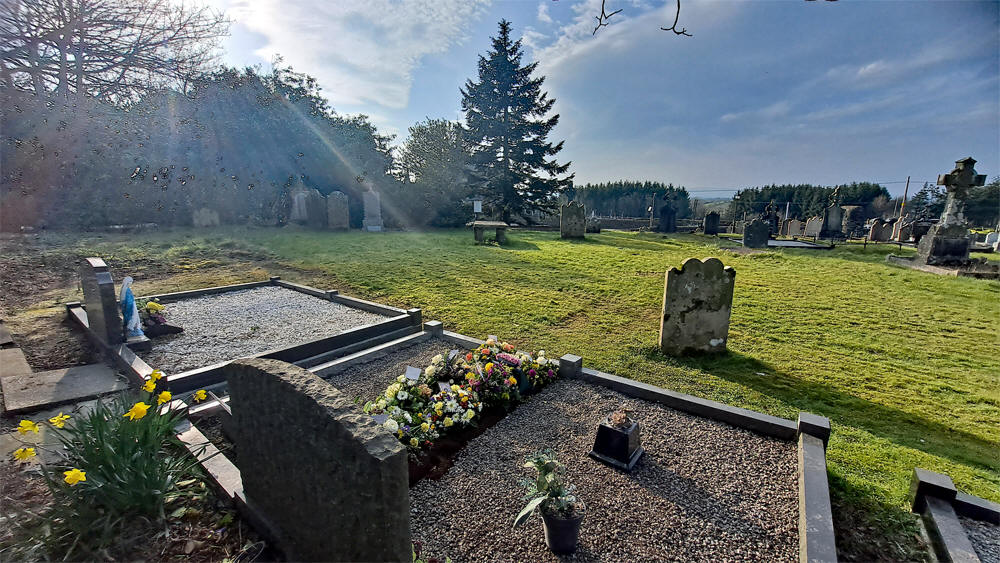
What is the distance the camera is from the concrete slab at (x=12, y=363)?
4.27m

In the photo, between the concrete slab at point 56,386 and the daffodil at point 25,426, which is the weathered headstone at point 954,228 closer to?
the daffodil at point 25,426

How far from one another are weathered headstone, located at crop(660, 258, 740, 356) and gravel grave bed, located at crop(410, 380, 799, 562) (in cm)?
162

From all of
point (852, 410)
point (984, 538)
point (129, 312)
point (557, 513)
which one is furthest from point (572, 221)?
point (557, 513)

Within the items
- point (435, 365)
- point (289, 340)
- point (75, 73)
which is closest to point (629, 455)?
point (435, 365)

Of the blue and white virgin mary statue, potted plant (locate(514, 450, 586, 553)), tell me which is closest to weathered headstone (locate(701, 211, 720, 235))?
potted plant (locate(514, 450, 586, 553))

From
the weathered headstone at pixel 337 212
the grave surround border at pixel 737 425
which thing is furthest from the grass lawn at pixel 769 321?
the weathered headstone at pixel 337 212

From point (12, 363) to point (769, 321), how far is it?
10285 mm

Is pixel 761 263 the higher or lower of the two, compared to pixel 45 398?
higher

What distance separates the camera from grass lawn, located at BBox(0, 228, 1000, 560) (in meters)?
3.31

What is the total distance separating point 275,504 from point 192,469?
0.97 metres

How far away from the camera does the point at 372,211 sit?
21.0 meters

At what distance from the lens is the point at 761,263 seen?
12062 mm

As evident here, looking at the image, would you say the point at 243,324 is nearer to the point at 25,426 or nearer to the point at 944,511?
the point at 25,426

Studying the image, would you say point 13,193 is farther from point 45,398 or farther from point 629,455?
point 629,455
